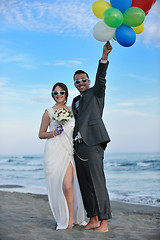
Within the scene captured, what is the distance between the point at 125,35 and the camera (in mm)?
3768

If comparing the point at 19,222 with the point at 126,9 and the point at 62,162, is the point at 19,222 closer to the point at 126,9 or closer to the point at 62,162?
the point at 62,162

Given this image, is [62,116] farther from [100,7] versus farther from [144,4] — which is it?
[144,4]

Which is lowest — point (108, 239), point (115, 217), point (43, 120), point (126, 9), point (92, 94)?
point (115, 217)

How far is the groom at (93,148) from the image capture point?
3992 mm

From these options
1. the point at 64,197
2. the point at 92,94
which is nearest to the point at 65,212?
the point at 64,197

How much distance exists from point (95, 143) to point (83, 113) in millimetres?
456

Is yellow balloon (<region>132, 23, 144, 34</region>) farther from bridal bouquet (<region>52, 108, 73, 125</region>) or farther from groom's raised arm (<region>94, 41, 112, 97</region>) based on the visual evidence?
bridal bouquet (<region>52, 108, 73, 125</region>)

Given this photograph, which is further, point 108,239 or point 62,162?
point 62,162

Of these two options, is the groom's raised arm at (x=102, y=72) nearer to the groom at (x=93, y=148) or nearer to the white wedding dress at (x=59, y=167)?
the groom at (x=93, y=148)

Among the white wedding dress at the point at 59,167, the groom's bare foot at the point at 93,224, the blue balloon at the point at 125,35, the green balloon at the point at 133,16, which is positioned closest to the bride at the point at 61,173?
the white wedding dress at the point at 59,167

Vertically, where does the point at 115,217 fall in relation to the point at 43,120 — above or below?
below

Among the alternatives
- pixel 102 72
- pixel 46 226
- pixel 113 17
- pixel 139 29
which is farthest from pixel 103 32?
pixel 46 226

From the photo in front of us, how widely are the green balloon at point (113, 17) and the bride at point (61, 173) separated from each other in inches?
48.6

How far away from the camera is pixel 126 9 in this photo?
3861mm
